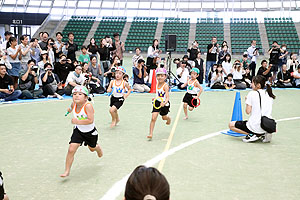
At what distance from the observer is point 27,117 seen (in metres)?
8.63

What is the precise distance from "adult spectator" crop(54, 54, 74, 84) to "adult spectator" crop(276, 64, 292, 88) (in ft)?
32.8

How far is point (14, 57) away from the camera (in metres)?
11.5

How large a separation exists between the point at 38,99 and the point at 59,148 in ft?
20.6

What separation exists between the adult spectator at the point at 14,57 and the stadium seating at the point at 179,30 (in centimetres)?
2639

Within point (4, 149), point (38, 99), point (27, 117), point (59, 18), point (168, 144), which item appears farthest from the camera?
point (59, 18)

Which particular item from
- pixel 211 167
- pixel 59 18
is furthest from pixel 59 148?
pixel 59 18

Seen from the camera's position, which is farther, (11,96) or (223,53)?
(223,53)

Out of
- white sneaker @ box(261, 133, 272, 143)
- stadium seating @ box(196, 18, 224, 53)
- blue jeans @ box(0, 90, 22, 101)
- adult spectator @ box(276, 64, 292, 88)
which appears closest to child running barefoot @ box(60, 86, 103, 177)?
white sneaker @ box(261, 133, 272, 143)

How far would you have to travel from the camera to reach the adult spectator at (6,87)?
10.8 m

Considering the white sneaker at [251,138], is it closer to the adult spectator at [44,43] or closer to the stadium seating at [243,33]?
the adult spectator at [44,43]

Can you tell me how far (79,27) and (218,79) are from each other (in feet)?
102

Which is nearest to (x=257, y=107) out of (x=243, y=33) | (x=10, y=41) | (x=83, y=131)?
(x=83, y=131)

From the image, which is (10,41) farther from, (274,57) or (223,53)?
(274,57)

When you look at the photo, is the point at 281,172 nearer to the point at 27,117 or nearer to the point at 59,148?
the point at 59,148
